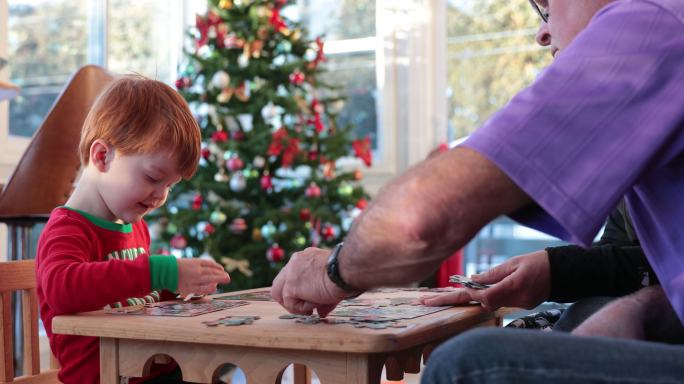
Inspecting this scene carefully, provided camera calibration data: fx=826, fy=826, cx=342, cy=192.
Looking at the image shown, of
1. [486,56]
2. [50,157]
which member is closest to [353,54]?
[486,56]

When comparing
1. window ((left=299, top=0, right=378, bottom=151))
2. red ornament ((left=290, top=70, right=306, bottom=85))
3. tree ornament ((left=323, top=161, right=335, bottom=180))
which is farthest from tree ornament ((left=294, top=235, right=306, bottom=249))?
window ((left=299, top=0, right=378, bottom=151))

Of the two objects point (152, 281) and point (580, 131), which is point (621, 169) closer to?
point (580, 131)

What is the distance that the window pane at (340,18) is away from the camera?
5160 millimetres

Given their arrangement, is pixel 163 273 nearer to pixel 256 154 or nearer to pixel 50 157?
pixel 50 157

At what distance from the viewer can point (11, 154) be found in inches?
157

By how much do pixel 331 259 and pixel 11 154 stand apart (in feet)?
10.9

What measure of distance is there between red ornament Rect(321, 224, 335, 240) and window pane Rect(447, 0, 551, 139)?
1.27m

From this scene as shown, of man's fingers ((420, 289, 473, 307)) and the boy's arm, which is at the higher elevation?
the boy's arm

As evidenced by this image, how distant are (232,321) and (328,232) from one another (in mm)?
3090

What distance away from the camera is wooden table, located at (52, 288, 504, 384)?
3.41 ft

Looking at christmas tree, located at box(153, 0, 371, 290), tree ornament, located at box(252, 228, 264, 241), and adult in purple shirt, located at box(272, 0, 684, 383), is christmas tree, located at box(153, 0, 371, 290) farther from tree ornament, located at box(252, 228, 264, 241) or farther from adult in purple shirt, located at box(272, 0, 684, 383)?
adult in purple shirt, located at box(272, 0, 684, 383)

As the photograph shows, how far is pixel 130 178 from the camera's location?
163 centimetres

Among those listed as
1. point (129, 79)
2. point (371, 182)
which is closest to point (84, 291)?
point (129, 79)

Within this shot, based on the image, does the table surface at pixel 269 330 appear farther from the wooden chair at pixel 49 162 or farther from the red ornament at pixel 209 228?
the red ornament at pixel 209 228
